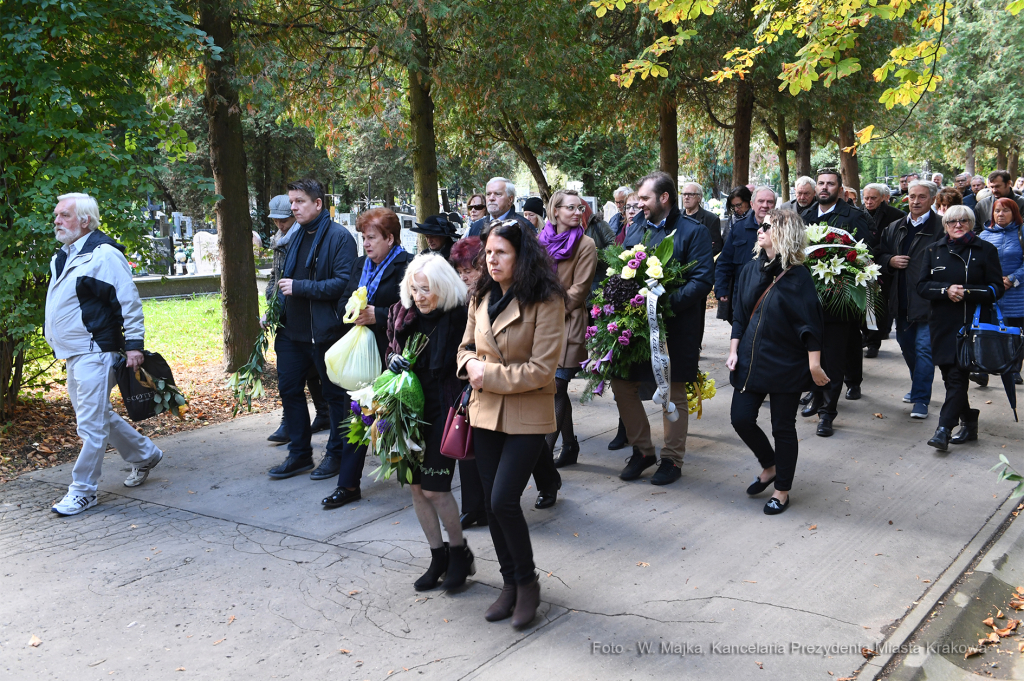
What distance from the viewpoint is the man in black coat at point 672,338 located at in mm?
6043

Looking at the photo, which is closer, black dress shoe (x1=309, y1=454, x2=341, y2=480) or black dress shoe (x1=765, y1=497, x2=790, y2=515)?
black dress shoe (x1=765, y1=497, x2=790, y2=515)

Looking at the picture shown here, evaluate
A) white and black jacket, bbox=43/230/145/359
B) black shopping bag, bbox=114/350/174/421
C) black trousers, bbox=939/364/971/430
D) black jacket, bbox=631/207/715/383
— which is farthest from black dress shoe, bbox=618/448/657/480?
white and black jacket, bbox=43/230/145/359

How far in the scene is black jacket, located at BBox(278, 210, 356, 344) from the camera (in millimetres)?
6207

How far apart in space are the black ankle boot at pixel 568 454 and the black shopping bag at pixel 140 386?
9.82 ft

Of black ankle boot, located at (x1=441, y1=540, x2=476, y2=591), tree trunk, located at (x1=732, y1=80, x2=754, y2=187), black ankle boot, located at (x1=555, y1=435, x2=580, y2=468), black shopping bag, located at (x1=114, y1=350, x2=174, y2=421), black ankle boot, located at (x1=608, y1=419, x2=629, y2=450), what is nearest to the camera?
black ankle boot, located at (x1=441, y1=540, x2=476, y2=591)

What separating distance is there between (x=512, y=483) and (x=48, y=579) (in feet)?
9.23

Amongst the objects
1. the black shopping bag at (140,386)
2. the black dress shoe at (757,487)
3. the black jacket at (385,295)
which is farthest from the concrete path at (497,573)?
the black jacket at (385,295)

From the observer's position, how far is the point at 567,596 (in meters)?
4.38

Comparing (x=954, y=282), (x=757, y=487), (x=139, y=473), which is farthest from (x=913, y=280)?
(x=139, y=473)

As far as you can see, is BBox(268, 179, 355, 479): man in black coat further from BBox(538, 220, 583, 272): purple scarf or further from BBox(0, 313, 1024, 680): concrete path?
BBox(538, 220, 583, 272): purple scarf

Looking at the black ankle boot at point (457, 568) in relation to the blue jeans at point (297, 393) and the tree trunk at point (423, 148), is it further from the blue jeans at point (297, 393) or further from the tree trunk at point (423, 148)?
the tree trunk at point (423, 148)

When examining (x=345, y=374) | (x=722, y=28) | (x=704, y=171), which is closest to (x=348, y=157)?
(x=704, y=171)

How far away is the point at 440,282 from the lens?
14.3 feet

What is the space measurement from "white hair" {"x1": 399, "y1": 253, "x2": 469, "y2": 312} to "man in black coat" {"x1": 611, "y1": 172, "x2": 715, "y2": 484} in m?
2.07
